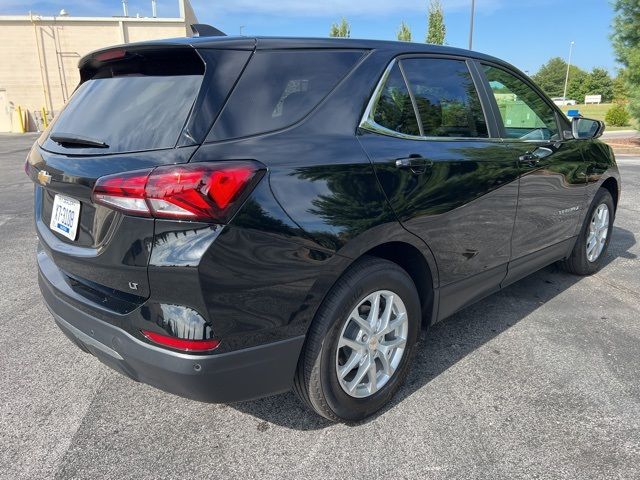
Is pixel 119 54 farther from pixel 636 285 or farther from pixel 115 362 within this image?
pixel 636 285

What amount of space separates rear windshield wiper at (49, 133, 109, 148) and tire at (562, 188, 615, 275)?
382 cm

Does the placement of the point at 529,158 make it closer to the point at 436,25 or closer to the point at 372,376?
the point at 372,376

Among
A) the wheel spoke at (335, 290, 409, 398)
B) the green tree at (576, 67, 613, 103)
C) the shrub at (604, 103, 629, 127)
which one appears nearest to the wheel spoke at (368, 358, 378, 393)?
the wheel spoke at (335, 290, 409, 398)

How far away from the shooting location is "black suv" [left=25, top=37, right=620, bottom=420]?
1.86 metres

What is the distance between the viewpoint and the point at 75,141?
89.1 inches

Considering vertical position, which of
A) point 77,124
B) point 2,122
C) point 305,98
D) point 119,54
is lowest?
point 2,122

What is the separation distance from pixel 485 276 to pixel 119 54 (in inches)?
94.1

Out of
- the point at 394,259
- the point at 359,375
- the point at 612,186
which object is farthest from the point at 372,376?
the point at 612,186

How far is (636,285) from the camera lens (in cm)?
443

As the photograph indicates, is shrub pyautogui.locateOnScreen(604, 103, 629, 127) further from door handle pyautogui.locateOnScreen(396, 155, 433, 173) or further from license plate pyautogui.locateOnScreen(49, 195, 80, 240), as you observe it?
license plate pyautogui.locateOnScreen(49, 195, 80, 240)

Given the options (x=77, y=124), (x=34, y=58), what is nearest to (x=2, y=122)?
(x=34, y=58)

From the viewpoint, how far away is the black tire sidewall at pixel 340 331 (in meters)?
2.24

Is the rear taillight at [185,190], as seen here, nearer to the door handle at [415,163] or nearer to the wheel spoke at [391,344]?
the door handle at [415,163]

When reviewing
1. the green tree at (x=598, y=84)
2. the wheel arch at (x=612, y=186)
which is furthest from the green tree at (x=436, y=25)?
the green tree at (x=598, y=84)
